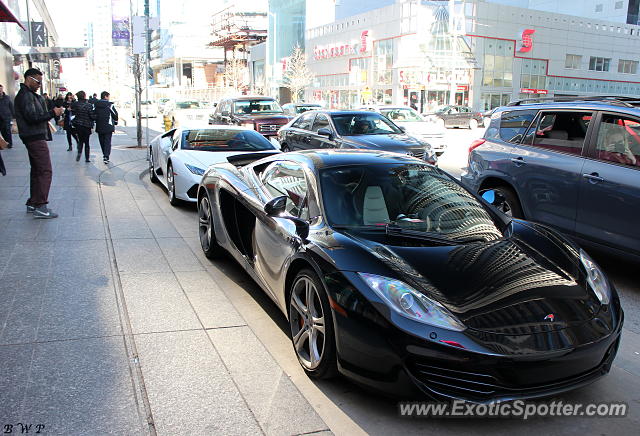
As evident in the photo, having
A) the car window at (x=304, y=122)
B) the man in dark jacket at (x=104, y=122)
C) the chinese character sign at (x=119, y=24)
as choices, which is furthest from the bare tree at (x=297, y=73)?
the man in dark jacket at (x=104, y=122)

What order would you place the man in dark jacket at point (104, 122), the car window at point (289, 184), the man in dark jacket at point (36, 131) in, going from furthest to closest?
1. the man in dark jacket at point (104, 122)
2. the man in dark jacket at point (36, 131)
3. the car window at point (289, 184)

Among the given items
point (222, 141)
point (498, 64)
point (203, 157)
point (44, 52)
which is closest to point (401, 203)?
point (203, 157)

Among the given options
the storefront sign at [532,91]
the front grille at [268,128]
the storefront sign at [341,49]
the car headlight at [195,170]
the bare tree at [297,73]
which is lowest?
the car headlight at [195,170]

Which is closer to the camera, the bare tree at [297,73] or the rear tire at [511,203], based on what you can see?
the rear tire at [511,203]

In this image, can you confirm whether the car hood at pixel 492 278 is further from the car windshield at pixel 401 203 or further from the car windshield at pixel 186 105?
the car windshield at pixel 186 105

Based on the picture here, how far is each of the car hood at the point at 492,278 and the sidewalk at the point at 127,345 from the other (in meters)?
0.95

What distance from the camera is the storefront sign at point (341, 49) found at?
61.2 meters

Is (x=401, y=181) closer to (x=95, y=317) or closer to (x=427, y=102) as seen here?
(x=95, y=317)

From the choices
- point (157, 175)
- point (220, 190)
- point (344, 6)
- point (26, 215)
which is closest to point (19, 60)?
point (157, 175)

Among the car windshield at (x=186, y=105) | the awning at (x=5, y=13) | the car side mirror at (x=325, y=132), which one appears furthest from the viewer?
the car windshield at (x=186, y=105)

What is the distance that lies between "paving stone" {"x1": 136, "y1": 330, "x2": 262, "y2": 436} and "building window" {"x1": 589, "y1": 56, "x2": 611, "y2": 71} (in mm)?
76059

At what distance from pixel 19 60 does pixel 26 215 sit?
91.6 feet

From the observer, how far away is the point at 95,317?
4238mm

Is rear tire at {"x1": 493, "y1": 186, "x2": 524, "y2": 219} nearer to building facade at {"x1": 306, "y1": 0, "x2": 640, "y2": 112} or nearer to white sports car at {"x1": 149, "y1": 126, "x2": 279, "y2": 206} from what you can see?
white sports car at {"x1": 149, "y1": 126, "x2": 279, "y2": 206}
